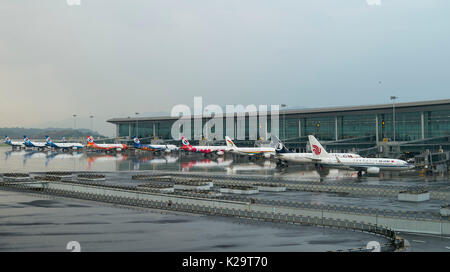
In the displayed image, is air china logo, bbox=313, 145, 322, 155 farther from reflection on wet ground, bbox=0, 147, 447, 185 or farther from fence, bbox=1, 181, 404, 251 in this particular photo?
fence, bbox=1, 181, 404, 251

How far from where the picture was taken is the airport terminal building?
128700mm

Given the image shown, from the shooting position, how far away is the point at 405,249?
26188 millimetres

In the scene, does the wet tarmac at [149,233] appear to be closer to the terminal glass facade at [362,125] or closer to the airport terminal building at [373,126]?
the airport terminal building at [373,126]

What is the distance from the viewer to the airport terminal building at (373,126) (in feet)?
422

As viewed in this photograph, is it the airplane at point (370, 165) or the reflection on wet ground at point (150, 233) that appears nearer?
the reflection on wet ground at point (150, 233)

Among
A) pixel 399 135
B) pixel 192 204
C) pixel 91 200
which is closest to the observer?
pixel 192 204

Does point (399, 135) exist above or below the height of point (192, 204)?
above

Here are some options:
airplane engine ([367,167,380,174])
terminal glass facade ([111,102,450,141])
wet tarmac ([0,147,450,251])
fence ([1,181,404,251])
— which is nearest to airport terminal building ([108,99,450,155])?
terminal glass facade ([111,102,450,141])

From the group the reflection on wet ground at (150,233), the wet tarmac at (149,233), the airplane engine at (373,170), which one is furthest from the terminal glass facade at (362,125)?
the reflection on wet ground at (150,233)
